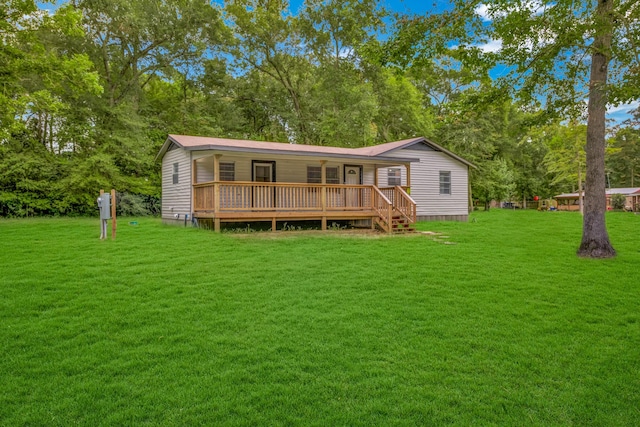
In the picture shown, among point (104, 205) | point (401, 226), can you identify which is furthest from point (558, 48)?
point (104, 205)

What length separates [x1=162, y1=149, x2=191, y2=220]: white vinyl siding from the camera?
14.1 m

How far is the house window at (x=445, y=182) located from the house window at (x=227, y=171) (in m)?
9.98

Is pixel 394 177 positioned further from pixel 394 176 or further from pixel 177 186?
pixel 177 186

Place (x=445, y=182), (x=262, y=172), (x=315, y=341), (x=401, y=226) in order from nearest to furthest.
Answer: (x=315, y=341) → (x=401, y=226) → (x=262, y=172) → (x=445, y=182)

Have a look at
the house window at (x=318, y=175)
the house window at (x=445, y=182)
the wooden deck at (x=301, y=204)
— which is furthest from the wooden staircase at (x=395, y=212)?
the house window at (x=445, y=182)

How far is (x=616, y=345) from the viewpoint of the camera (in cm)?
410

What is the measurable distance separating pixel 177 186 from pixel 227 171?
2280 millimetres

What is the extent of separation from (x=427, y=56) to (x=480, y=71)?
1752 millimetres

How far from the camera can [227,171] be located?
14.3 m

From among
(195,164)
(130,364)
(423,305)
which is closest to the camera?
(130,364)

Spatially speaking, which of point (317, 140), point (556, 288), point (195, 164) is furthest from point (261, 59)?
point (556, 288)

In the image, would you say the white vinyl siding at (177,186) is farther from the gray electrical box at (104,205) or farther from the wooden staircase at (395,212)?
the wooden staircase at (395,212)

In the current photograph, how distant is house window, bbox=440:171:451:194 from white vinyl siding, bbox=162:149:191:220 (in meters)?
11.6

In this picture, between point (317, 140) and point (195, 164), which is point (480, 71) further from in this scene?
point (317, 140)
